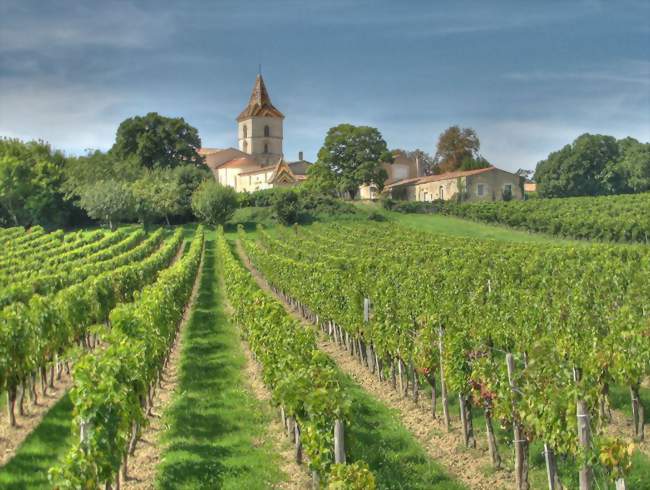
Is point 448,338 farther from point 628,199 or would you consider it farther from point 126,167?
point 126,167

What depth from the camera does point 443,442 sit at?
10.8 meters

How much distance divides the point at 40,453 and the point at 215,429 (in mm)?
2543

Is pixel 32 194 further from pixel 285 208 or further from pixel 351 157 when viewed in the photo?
pixel 351 157

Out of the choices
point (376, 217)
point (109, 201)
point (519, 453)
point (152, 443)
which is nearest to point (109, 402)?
point (152, 443)

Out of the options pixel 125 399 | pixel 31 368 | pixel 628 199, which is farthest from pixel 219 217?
pixel 125 399

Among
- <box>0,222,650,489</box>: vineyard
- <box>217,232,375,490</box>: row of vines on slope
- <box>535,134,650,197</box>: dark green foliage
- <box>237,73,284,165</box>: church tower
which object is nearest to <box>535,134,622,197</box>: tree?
<box>535,134,650,197</box>: dark green foliage

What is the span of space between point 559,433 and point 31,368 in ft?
28.9

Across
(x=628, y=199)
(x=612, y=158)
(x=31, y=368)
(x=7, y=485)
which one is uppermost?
(x=612, y=158)

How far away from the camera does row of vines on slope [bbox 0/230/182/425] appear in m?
12.0

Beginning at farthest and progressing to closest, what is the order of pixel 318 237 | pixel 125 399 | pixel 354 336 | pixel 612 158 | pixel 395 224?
pixel 612 158, pixel 395 224, pixel 318 237, pixel 354 336, pixel 125 399

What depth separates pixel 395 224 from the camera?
203 feet

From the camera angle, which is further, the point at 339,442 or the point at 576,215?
the point at 576,215

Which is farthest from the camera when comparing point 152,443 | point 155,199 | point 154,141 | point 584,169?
point 154,141

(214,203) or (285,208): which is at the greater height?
(214,203)
